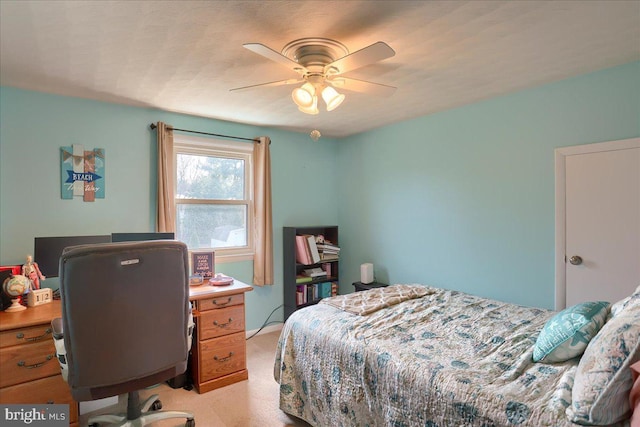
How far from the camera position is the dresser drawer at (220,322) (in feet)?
8.43

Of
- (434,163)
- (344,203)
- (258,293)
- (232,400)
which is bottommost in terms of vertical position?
(232,400)

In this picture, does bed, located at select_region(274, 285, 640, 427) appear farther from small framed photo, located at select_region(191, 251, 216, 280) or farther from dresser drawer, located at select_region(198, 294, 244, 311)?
small framed photo, located at select_region(191, 251, 216, 280)

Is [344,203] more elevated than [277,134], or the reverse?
[277,134]

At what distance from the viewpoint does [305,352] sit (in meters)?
2.08

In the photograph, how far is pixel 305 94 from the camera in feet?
6.36

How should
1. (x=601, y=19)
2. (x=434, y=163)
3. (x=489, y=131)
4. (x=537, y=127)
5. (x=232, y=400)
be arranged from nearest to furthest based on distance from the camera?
(x=601, y=19), (x=232, y=400), (x=537, y=127), (x=489, y=131), (x=434, y=163)

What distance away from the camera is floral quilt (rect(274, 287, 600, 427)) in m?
1.30

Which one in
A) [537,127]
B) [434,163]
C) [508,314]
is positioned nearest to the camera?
[508,314]

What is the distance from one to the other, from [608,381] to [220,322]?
7.68ft

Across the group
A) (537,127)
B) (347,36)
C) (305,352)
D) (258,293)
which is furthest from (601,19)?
(258,293)

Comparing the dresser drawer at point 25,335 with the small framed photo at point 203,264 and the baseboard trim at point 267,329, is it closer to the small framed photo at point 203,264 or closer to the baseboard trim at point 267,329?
the small framed photo at point 203,264

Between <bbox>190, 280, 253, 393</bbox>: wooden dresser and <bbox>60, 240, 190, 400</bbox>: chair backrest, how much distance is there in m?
0.70

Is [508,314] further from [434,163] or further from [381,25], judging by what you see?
[381,25]

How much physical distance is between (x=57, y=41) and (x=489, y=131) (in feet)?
10.5
